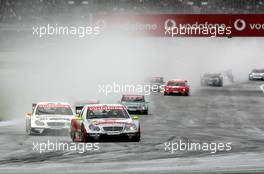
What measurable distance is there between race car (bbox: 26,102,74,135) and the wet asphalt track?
1.27 ft

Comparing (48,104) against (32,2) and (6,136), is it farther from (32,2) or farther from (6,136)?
(32,2)

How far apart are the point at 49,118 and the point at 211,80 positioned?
52972 mm

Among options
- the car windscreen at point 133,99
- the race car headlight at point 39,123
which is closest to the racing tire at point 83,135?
the race car headlight at point 39,123

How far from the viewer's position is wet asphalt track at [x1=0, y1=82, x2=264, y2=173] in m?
18.0

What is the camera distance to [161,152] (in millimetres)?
22141

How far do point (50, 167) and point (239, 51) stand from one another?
351 ft

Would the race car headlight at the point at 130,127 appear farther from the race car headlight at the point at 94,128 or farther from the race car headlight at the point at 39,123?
the race car headlight at the point at 39,123

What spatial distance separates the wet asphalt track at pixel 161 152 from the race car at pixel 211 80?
3219 centimetres

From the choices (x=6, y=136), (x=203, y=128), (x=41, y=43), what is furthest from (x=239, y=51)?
(x=6, y=136)

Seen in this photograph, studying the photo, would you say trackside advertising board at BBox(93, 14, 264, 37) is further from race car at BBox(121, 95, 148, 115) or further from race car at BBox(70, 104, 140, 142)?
race car at BBox(70, 104, 140, 142)

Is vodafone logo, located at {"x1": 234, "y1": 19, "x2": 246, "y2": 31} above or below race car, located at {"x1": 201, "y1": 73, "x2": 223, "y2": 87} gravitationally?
above

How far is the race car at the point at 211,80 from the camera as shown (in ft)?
256

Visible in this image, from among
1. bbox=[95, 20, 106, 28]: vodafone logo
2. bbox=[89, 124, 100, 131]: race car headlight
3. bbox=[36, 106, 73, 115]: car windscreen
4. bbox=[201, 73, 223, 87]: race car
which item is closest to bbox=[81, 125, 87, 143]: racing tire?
bbox=[89, 124, 100, 131]: race car headlight

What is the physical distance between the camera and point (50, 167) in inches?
718
